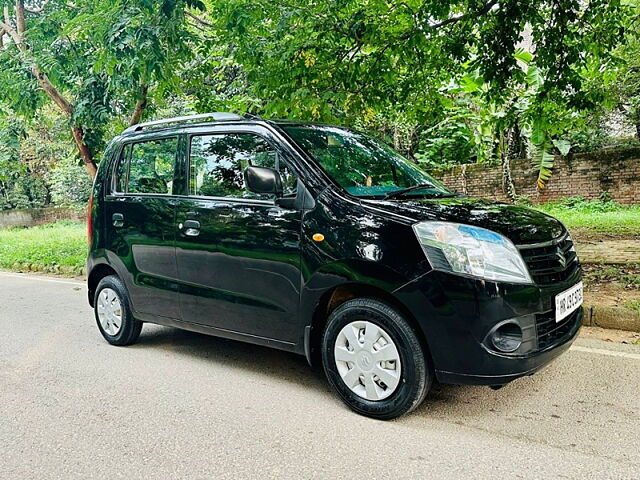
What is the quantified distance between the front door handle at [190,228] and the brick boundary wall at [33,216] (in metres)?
19.6

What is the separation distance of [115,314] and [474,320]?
352 centimetres

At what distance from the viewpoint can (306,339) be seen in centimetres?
375

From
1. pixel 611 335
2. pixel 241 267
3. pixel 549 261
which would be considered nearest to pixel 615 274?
pixel 611 335

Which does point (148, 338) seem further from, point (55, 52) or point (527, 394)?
point (55, 52)

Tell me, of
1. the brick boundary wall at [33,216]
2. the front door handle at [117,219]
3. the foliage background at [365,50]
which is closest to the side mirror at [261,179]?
the front door handle at [117,219]

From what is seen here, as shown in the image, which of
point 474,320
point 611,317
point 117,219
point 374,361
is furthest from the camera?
point 117,219

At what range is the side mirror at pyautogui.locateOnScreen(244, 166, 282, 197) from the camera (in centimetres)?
372

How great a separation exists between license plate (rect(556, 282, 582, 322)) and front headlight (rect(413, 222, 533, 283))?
341 millimetres

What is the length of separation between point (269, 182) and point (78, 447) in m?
1.94

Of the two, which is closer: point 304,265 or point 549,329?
point 549,329

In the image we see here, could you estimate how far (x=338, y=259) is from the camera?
3.51 metres

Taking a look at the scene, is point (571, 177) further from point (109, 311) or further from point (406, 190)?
point (109, 311)

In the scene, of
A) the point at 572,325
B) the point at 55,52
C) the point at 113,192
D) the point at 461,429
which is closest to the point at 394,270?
the point at 461,429

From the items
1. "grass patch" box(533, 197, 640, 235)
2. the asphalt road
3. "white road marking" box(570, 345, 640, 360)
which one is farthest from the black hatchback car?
"grass patch" box(533, 197, 640, 235)
